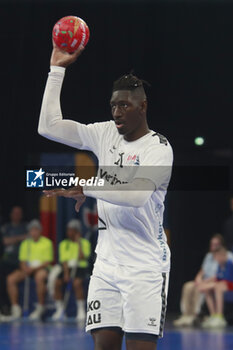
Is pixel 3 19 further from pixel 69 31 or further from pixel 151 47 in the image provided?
pixel 69 31

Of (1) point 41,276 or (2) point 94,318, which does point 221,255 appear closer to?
(1) point 41,276

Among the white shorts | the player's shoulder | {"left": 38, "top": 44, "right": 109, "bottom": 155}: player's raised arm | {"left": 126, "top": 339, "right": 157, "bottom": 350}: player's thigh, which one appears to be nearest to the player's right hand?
{"left": 38, "top": 44, "right": 109, "bottom": 155}: player's raised arm

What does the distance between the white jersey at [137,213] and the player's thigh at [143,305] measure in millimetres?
106

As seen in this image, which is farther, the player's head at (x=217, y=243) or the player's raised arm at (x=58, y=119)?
the player's head at (x=217, y=243)

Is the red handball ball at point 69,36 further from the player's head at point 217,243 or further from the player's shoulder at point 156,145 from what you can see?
the player's head at point 217,243

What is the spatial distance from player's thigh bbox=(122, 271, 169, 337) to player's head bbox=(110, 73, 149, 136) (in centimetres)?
99

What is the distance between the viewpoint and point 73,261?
47.9ft

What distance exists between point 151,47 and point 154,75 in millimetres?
555

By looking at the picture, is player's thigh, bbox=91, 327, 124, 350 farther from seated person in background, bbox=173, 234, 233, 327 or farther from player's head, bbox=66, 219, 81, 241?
player's head, bbox=66, 219, 81, 241

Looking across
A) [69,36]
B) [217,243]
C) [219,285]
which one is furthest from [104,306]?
[219,285]

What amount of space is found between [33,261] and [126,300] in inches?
393

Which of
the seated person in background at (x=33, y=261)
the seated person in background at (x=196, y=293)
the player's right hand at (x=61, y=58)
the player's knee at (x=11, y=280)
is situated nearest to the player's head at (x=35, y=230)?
the seated person in background at (x=33, y=261)

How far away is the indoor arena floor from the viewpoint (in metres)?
10.3

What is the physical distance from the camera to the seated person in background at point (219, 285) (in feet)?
44.0
